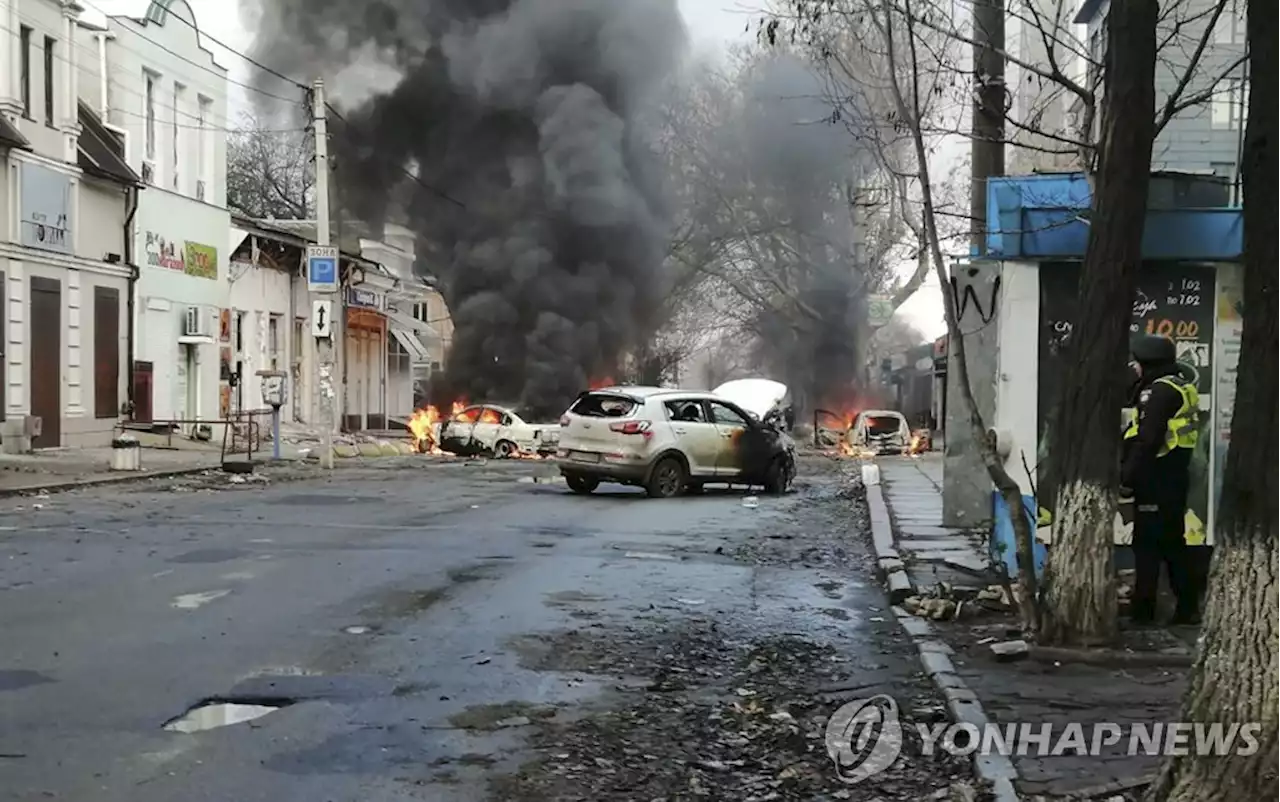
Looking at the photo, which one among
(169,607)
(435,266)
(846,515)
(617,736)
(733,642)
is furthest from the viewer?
(435,266)

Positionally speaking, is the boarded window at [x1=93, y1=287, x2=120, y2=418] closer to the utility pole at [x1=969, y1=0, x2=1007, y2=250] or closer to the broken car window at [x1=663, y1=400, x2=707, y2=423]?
the broken car window at [x1=663, y1=400, x2=707, y2=423]

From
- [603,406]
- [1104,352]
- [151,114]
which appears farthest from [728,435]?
[151,114]

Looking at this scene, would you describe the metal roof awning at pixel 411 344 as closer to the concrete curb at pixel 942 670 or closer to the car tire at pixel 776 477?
the car tire at pixel 776 477

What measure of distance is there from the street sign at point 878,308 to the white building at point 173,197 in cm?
2356

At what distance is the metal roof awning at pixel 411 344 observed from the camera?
43938 millimetres

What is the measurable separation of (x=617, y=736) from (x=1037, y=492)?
3.76m

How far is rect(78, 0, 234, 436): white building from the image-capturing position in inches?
1078

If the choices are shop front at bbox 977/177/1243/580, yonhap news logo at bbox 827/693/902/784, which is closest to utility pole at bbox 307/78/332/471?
shop front at bbox 977/177/1243/580

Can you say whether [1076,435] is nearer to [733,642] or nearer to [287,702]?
[733,642]

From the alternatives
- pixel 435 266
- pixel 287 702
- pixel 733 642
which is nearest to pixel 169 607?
pixel 287 702

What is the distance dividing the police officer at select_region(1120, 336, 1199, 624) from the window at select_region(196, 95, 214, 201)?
26.8 m

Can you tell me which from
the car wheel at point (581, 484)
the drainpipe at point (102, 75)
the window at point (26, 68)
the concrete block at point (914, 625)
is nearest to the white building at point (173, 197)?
the drainpipe at point (102, 75)

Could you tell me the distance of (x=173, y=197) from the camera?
28.8m

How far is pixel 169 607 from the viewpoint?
27.7 ft
